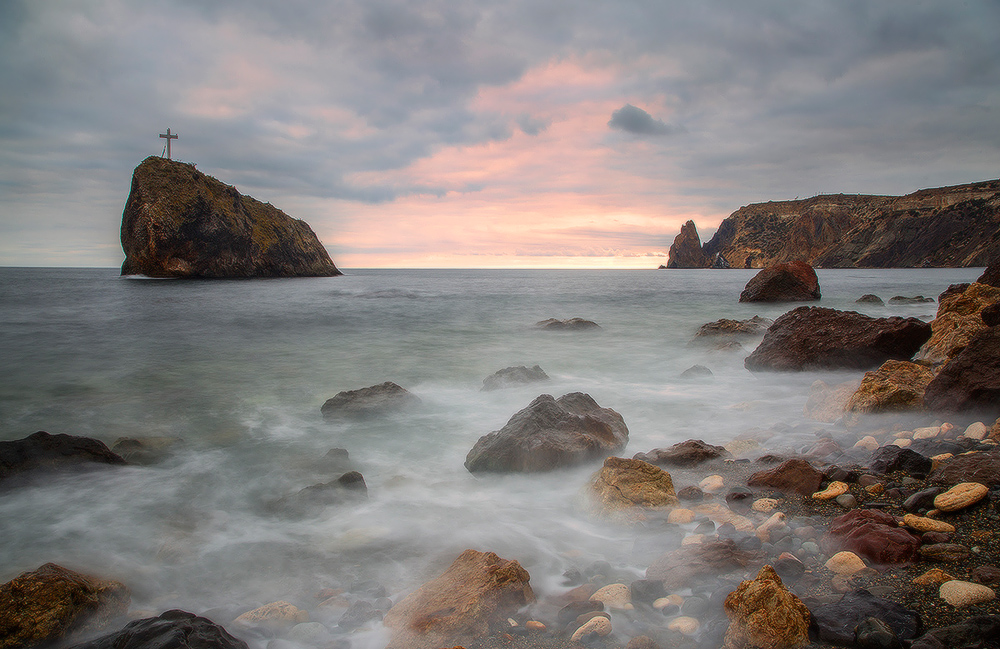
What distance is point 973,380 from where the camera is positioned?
484 centimetres

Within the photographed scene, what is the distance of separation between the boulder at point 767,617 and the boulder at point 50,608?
11.8ft

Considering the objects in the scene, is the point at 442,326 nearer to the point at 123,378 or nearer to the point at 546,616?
the point at 123,378

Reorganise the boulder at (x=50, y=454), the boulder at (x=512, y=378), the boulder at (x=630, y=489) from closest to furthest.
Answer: the boulder at (x=630, y=489)
the boulder at (x=50, y=454)
the boulder at (x=512, y=378)

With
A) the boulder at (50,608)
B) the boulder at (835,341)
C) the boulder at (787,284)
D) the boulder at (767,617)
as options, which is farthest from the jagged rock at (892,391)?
the boulder at (787,284)

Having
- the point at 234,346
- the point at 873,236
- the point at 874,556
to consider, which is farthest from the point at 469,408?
the point at 873,236

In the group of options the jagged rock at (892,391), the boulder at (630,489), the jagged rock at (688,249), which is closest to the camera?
the boulder at (630,489)

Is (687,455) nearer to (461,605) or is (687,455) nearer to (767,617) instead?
(767,617)

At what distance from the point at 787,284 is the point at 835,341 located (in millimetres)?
17115

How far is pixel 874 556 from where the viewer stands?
2.84 m

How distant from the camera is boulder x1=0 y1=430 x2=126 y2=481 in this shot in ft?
16.5

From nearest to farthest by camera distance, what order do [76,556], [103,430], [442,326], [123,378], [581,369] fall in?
[76,556] → [103,430] → [123,378] → [581,369] → [442,326]

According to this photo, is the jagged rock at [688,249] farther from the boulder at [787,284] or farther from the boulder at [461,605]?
the boulder at [461,605]

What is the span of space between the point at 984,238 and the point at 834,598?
112595 mm

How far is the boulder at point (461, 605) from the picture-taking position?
2725 mm
